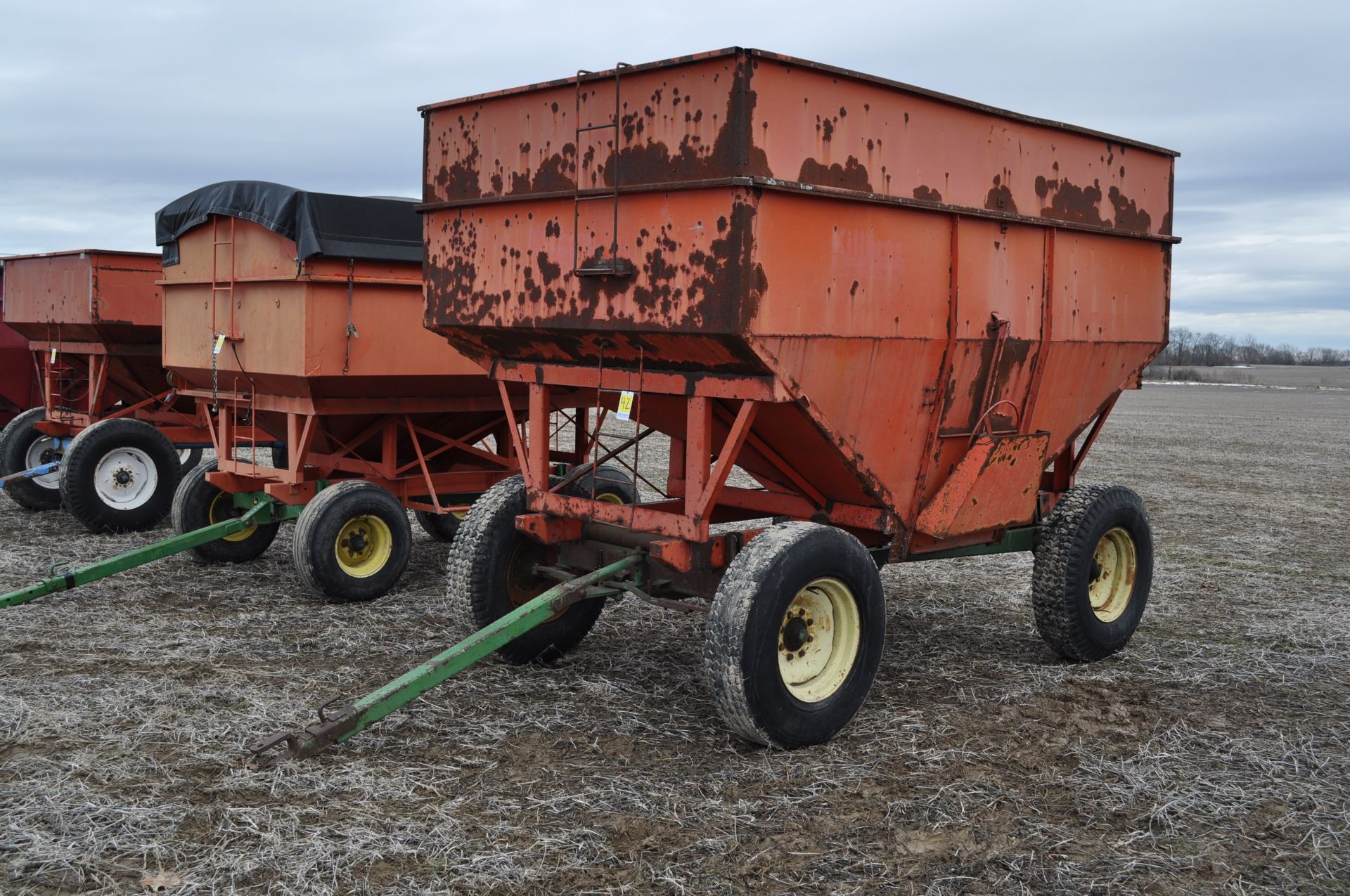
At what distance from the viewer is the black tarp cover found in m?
7.91

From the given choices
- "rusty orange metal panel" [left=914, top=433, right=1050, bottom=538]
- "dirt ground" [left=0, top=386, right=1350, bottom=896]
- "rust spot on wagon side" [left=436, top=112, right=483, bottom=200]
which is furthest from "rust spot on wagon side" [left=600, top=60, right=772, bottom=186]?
"dirt ground" [left=0, top=386, right=1350, bottom=896]

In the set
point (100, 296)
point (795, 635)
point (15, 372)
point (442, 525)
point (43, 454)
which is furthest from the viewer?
point (15, 372)

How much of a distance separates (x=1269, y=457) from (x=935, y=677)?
16.2 m

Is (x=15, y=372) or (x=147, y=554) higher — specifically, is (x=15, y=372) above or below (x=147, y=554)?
above

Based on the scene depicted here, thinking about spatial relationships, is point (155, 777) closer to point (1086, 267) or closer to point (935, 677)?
point (935, 677)

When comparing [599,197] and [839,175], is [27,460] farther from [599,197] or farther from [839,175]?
[839,175]

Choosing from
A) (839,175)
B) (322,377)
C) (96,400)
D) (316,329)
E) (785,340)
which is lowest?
(96,400)

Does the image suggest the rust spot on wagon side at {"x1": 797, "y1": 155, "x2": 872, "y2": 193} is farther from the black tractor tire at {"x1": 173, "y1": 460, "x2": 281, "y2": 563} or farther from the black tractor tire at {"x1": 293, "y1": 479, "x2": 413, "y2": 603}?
the black tractor tire at {"x1": 173, "y1": 460, "x2": 281, "y2": 563}

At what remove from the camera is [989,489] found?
20.4 ft

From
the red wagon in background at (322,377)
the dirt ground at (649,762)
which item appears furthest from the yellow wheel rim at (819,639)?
the red wagon in background at (322,377)

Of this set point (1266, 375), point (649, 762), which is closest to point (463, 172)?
point (649, 762)

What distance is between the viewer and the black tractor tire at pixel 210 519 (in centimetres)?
891

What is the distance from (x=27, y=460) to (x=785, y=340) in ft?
32.6

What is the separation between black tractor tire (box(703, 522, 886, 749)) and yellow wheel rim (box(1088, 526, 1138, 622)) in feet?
6.89
